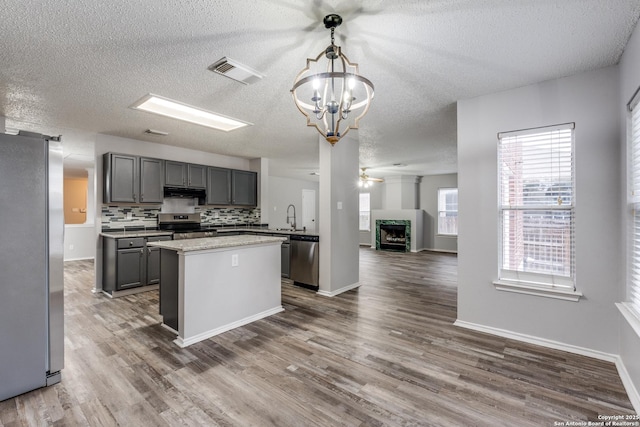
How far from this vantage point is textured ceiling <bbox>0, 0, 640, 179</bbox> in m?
1.81

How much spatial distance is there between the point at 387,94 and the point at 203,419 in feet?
10.1

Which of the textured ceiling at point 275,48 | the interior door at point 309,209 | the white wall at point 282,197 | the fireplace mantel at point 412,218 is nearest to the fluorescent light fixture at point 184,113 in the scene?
the textured ceiling at point 275,48

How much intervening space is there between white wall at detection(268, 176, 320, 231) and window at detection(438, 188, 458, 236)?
15.2 ft

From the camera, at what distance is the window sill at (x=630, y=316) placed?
75.0 inches

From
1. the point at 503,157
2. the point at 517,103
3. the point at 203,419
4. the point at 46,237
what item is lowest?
the point at 203,419

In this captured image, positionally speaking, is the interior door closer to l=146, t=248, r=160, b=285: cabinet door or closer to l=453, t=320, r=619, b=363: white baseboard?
l=146, t=248, r=160, b=285: cabinet door

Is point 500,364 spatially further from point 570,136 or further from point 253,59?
point 253,59

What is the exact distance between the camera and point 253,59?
94.3 inches

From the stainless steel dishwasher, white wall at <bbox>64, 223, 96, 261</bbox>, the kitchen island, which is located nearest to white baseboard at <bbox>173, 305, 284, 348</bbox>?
the kitchen island

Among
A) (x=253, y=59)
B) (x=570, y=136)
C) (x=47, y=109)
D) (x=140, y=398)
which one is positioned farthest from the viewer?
(x=47, y=109)

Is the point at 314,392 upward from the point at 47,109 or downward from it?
downward

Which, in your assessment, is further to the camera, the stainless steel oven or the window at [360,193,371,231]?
the window at [360,193,371,231]

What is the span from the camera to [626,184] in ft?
7.54

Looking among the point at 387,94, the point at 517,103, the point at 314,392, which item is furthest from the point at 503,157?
the point at 314,392
